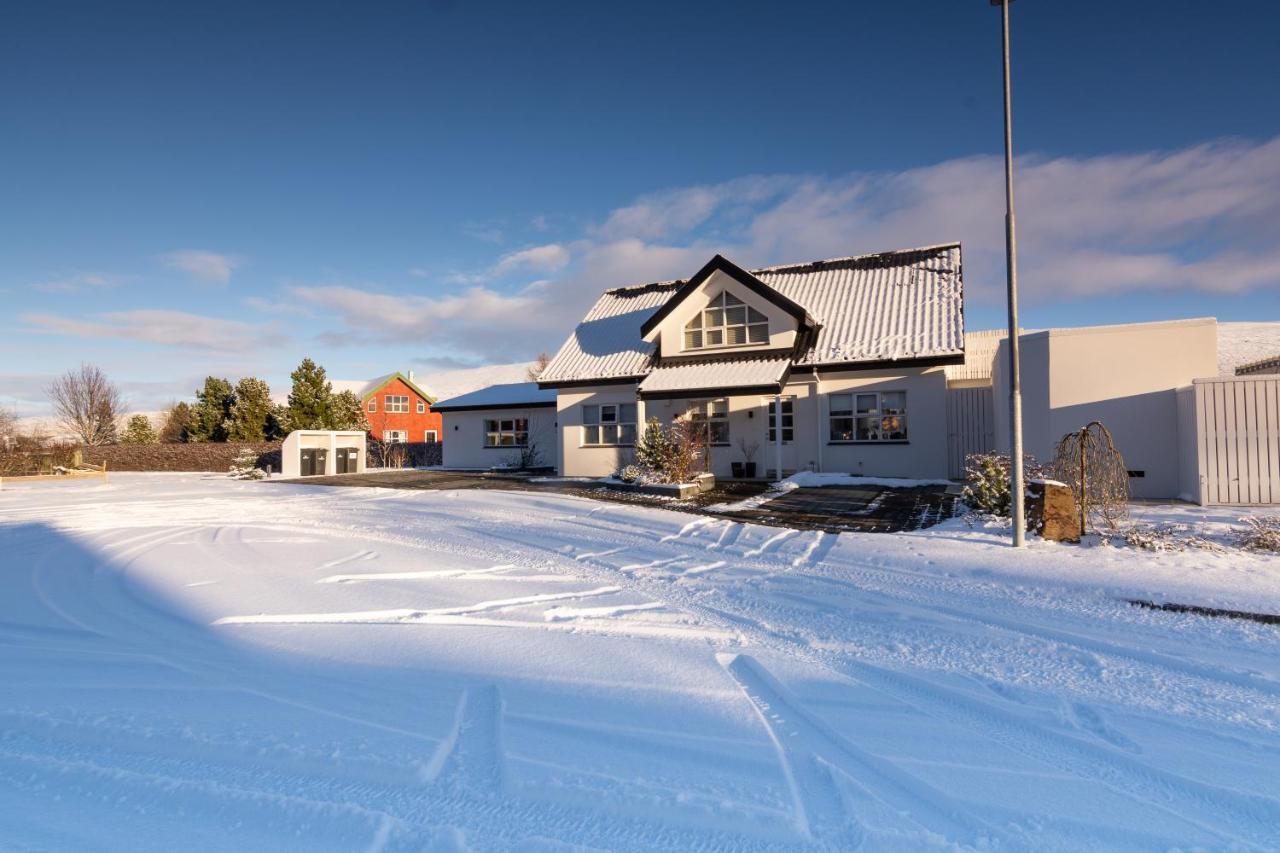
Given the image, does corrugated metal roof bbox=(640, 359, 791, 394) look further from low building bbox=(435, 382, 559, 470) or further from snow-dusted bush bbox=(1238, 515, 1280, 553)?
snow-dusted bush bbox=(1238, 515, 1280, 553)

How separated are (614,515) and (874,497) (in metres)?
5.91

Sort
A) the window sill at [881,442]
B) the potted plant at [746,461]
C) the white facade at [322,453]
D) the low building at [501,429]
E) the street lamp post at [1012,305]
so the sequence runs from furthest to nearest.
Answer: the low building at [501,429]
the white facade at [322,453]
the potted plant at [746,461]
the window sill at [881,442]
the street lamp post at [1012,305]

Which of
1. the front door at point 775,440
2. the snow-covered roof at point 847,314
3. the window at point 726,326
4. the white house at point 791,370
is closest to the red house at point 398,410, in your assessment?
the snow-covered roof at point 847,314

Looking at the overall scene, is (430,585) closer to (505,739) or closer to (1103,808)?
(505,739)

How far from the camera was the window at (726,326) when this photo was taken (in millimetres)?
19156

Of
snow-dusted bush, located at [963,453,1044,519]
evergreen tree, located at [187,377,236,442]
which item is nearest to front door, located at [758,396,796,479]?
snow-dusted bush, located at [963,453,1044,519]

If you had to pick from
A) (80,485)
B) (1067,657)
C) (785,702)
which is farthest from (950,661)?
(80,485)

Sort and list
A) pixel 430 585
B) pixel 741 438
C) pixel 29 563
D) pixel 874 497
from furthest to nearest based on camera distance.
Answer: pixel 741 438, pixel 874 497, pixel 29 563, pixel 430 585

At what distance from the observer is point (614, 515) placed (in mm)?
12500

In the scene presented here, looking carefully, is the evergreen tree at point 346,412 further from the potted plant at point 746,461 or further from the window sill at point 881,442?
the window sill at point 881,442

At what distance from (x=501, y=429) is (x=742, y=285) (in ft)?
40.7

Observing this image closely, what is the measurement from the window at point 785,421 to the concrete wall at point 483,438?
9.47 meters

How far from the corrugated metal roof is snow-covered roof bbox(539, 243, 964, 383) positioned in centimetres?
86

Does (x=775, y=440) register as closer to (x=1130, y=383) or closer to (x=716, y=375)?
(x=716, y=375)
